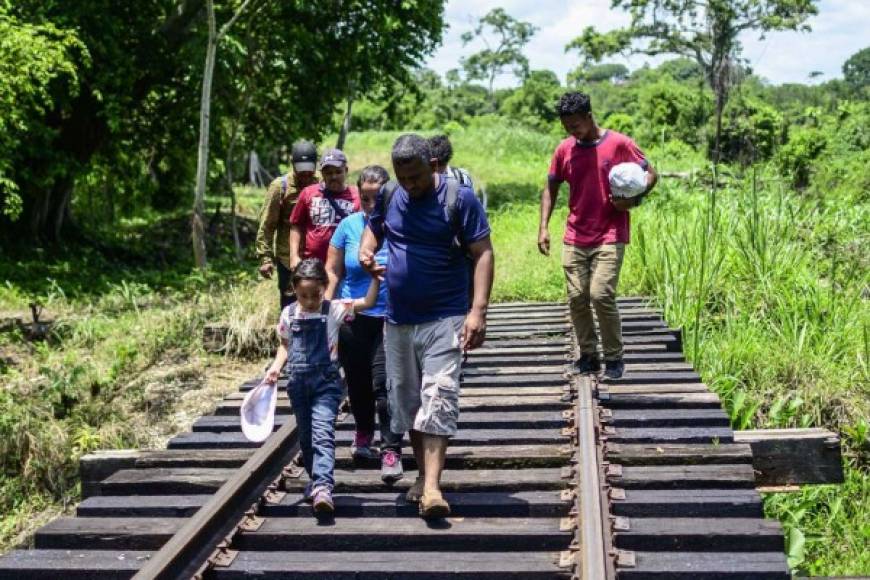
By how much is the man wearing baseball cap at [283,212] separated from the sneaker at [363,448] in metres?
2.32

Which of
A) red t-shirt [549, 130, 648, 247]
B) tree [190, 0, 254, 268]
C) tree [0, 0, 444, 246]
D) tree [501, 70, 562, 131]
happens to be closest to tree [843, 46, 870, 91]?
tree [501, 70, 562, 131]

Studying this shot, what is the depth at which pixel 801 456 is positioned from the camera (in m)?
5.52

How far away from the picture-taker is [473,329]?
15.0 feet

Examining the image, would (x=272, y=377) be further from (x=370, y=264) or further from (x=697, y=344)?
(x=697, y=344)

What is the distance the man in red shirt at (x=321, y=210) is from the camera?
633 cm

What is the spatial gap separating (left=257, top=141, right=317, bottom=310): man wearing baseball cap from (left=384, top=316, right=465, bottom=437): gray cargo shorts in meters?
2.49

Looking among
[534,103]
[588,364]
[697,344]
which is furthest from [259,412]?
[534,103]

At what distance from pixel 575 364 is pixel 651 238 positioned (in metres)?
4.05

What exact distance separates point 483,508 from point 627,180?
2.40 metres

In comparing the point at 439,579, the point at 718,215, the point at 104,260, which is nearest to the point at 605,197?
the point at 439,579

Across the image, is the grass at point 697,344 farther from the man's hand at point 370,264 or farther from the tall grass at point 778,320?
the man's hand at point 370,264

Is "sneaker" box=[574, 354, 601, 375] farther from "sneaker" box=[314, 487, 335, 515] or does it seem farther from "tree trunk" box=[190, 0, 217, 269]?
"tree trunk" box=[190, 0, 217, 269]

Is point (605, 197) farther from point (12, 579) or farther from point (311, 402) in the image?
point (12, 579)

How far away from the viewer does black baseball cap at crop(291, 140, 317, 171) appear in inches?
274
